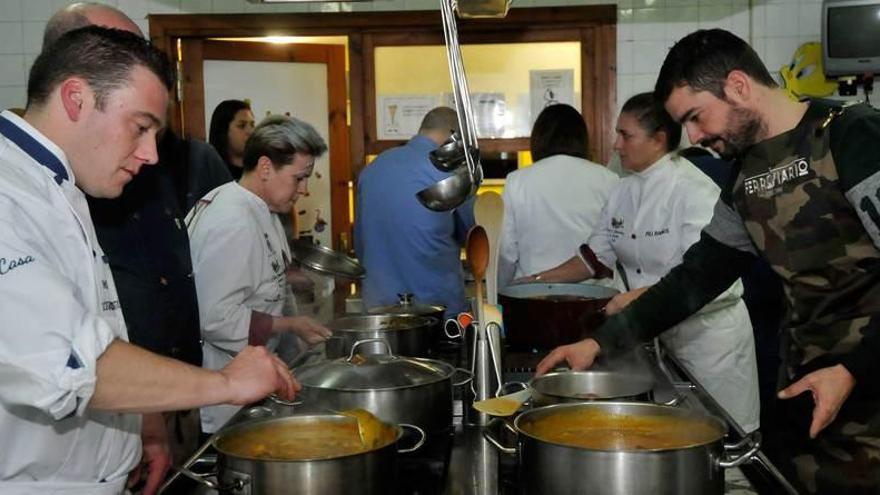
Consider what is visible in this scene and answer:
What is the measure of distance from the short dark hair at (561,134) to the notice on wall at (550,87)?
3.27ft

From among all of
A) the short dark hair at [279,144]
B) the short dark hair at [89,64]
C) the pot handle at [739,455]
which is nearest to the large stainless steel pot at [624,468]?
the pot handle at [739,455]

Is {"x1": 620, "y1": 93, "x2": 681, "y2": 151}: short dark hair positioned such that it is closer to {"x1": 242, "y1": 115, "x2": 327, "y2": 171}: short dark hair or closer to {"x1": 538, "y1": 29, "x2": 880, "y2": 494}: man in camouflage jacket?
{"x1": 538, "y1": 29, "x2": 880, "y2": 494}: man in camouflage jacket

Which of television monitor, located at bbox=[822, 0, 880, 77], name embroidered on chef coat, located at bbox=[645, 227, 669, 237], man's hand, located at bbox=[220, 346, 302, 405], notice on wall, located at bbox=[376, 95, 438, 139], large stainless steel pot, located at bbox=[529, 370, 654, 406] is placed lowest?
large stainless steel pot, located at bbox=[529, 370, 654, 406]

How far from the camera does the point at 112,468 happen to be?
4.76 ft

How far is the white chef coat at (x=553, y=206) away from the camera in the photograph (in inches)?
140

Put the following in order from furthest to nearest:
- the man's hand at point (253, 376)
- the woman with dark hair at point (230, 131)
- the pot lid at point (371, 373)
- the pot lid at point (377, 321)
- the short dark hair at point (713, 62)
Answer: the woman with dark hair at point (230, 131)
the pot lid at point (377, 321)
the short dark hair at point (713, 62)
the pot lid at point (371, 373)
the man's hand at point (253, 376)

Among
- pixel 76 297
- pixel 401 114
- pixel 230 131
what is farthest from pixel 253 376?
pixel 401 114

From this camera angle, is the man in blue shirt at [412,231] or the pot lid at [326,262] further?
the man in blue shirt at [412,231]

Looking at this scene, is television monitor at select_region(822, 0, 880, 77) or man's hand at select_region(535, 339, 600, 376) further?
television monitor at select_region(822, 0, 880, 77)

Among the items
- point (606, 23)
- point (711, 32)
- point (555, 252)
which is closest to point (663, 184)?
point (555, 252)

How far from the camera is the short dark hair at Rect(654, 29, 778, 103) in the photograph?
191 cm

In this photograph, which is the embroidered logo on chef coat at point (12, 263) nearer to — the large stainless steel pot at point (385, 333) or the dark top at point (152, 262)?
the dark top at point (152, 262)

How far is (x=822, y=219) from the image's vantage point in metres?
1.80

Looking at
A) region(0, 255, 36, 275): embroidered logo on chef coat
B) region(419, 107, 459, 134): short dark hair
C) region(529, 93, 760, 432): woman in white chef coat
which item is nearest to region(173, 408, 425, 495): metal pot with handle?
region(0, 255, 36, 275): embroidered logo on chef coat
